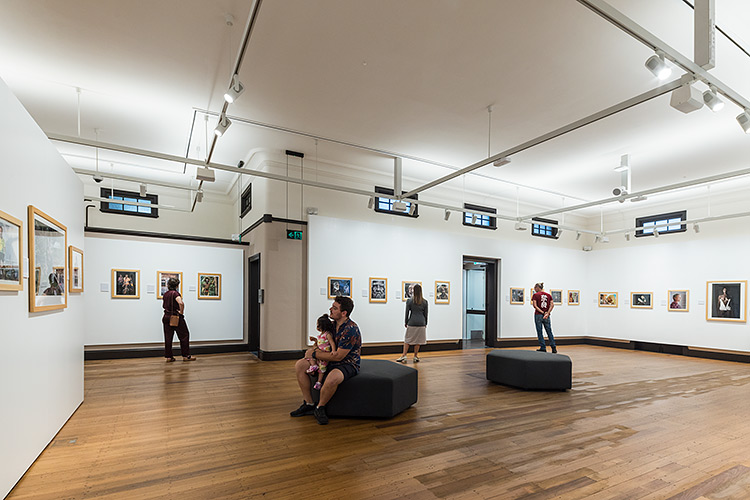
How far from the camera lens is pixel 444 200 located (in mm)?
12391

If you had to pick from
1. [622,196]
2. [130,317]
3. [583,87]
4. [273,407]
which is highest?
[583,87]

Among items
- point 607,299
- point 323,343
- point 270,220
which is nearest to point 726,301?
point 607,299

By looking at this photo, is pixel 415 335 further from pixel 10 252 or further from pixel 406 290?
pixel 10 252

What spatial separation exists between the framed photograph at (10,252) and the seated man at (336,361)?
9.64 ft

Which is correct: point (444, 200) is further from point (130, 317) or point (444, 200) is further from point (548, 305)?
point (130, 317)

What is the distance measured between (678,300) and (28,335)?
15987mm

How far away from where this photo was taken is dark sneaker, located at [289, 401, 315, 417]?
17.0 feet

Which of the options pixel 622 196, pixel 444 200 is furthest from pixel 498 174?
pixel 622 196

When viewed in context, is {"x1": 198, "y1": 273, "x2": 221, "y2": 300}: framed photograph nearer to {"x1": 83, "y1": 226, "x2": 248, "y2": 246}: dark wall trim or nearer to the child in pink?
{"x1": 83, "y1": 226, "x2": 248, "y2": 246}: dark wall trim

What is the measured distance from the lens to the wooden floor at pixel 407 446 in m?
3.30

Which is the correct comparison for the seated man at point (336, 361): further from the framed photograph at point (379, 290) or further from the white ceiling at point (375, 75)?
the framed photograph at point (379, 290)

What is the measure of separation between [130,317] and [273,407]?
6.28 meters

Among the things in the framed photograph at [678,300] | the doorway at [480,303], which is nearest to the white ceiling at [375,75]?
the framed photograph at [678,300]

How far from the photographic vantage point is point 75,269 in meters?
5.25
